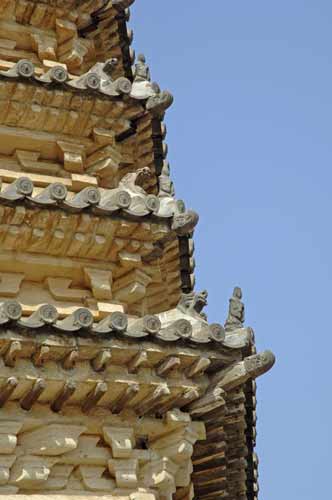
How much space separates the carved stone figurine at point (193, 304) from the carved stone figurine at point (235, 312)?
0.31 metres

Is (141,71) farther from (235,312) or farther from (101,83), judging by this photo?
(235,312)

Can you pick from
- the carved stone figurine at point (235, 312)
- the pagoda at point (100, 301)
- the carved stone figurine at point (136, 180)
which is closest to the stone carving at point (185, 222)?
the pagoda at point (100, 301)

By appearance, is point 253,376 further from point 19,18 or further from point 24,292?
point 19,18

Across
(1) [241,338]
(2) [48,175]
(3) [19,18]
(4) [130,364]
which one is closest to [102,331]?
(4) [130,364]

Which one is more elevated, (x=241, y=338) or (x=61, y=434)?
(x=241, y=338)

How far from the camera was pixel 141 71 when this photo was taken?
669 inches

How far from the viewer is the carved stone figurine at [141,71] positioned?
16797 millimetres

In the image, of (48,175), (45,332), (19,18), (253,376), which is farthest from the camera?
(19,18)

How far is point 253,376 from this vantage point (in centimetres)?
1373

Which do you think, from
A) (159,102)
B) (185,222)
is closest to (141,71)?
(159,102)

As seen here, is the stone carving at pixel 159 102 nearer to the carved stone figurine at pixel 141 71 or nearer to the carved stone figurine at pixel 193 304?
the carved stone figurine at pixel 141 71

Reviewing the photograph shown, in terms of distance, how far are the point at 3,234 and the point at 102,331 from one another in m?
1.88

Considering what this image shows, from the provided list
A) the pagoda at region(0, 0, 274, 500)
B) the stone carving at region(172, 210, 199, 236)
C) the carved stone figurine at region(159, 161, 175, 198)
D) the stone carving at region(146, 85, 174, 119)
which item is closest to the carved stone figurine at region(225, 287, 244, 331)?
the pagoda at region(0, 0, 274, 500)

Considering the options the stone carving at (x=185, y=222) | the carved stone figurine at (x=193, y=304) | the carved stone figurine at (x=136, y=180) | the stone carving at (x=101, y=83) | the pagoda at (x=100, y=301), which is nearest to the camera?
the pagoda at (x=100, y=301)
